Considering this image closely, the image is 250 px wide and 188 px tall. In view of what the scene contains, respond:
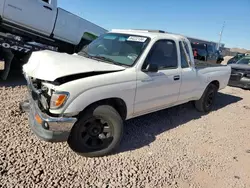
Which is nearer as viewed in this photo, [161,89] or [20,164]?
[20,164]

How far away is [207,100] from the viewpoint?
609 centimetres

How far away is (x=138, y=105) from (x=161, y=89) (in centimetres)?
58

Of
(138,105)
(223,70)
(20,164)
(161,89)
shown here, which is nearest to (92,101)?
(138,105)

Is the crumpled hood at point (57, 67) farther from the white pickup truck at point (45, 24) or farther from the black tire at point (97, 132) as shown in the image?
the white pickup truck at point (45, 24)

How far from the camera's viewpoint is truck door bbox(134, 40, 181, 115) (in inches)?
149

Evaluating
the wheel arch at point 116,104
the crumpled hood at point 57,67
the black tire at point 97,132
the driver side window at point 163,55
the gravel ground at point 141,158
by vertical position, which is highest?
the driver side window at point 163,55

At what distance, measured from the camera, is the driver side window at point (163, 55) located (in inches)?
155

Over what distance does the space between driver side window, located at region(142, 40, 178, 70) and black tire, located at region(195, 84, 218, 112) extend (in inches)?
71.2

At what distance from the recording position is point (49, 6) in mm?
7102

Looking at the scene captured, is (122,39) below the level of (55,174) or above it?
above

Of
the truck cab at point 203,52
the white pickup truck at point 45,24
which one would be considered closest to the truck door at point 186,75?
the white pickup truck at point 45,24

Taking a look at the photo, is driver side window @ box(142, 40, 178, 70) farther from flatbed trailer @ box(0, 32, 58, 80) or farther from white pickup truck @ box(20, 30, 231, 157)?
flatbed trailer @ box(0, 32, 58, 80)

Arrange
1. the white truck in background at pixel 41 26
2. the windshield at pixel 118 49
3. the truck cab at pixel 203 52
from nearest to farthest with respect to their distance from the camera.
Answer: the windshield at pixel 118 49 → the white truck in background at pixel 41 26 → the truck cab at pixel 203 52

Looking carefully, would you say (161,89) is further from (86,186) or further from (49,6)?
(49,6)
